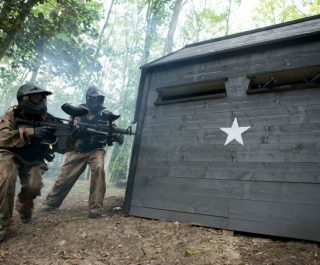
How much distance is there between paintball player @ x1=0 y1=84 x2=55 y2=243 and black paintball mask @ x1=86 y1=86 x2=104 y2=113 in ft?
3.87

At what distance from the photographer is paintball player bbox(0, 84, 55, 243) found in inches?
219

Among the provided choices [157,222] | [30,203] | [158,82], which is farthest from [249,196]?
[30,203]

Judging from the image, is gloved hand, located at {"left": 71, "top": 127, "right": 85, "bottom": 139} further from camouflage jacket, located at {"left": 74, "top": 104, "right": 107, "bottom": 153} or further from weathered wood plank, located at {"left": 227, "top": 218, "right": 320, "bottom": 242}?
weathered wood plank, located at {"left": 227, "top": 218, "right": 320, "bottom": 242}

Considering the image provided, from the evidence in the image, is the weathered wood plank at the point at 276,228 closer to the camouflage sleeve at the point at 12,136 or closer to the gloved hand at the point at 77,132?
the gloved hand at the point at 77,132

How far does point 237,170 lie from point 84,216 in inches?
135

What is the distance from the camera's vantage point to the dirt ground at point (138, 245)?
14.5ft

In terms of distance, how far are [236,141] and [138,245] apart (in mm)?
2459

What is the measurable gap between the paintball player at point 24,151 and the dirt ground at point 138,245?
0.57 metres

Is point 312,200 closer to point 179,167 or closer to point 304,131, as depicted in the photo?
point 304,131

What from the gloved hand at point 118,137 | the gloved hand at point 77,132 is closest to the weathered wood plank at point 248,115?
the gloved hand at point 118,137

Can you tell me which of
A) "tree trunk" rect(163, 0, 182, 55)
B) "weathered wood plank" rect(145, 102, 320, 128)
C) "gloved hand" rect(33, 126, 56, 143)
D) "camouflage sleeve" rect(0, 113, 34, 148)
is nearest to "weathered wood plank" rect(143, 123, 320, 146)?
"weathered wood plank" rect(145, 102, 320, 128)

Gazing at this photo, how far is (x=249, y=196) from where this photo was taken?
17.4 ft

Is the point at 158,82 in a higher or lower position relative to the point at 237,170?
higher

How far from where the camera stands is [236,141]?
18.7 ft
